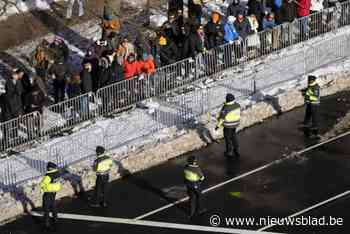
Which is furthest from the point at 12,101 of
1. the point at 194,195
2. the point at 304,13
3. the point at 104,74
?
the point at 304,13

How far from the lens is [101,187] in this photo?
75.6 feet

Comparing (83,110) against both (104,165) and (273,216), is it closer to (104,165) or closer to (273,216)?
(104,165)

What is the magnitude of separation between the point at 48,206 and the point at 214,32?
9.02m

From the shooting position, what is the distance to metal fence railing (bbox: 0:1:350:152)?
25.9 metres

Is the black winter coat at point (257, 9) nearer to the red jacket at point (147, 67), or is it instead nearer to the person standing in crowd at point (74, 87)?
the red jacket at point (147, 67)

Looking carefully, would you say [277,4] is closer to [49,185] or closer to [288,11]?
[288,11]

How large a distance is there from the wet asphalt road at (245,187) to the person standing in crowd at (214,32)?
3.51 metres

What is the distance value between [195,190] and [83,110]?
5.67m

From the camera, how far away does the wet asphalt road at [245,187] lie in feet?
74.5

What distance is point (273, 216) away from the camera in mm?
22531

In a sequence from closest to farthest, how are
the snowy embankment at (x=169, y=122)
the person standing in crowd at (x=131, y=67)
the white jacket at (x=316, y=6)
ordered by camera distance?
the snowy embankment at (x=169, y=122)
the person standing in crowd at (x=131, y=67)
the white jacket at (x=316, y=6)

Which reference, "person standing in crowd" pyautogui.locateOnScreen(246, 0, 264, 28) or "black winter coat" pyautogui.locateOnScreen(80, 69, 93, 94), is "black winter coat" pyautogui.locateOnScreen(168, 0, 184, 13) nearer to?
"person standing in crowd" pyautogui.locateOnScreen(246, 0, 264, 28)

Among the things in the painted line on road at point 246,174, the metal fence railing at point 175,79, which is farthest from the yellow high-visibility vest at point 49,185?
the metal fence railing at point 175,79

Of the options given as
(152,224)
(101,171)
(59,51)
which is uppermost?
(59,51)
